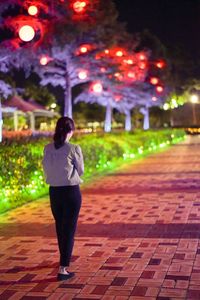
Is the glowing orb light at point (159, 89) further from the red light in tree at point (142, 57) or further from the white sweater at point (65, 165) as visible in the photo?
the white sweater at point (65, 165)

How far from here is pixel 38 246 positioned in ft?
22.0

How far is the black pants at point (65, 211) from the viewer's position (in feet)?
17.4

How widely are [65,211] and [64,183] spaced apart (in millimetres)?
289

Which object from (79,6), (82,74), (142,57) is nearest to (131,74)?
(142,57)

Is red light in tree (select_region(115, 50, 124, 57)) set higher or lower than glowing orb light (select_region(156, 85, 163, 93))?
higher

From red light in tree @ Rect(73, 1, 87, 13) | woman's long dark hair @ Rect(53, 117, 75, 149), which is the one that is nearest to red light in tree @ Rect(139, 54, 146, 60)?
red light in tree @ Rect(73, 1, 87, 13)

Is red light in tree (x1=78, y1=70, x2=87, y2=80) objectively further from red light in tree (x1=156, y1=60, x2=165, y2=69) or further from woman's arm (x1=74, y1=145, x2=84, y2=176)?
red light in tree (x1=156, y1=60, x2=165, y2=69)

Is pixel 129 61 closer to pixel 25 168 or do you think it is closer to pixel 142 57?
pixel 142 57

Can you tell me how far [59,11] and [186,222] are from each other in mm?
9092

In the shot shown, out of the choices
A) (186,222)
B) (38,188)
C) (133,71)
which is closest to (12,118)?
(133,71)

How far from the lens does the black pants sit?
530cm

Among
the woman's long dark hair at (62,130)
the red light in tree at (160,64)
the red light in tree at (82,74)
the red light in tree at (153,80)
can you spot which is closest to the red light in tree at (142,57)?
the red light in tree at (153,80)

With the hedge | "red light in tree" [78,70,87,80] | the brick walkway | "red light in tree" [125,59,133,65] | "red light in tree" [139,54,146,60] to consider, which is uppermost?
"red light in tree" [139,54,146,60]

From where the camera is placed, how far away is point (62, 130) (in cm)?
537
